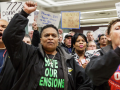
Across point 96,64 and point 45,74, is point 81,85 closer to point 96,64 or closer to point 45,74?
point 45,74

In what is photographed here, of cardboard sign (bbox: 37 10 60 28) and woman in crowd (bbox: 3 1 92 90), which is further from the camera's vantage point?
cardboard sign (bbox: 37 10 60 28)

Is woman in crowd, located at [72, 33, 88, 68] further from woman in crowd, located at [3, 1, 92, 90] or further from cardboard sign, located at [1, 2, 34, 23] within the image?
cardboard sign, located at [1, 2, 34, 23]

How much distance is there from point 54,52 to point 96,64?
81 cm

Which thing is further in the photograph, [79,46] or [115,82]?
A: [79,46]

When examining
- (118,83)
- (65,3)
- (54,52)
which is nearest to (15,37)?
(54,52)

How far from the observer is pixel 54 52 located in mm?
1554

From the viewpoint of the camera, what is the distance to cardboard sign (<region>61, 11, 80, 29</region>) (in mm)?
3510

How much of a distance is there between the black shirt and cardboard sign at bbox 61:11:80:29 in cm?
227

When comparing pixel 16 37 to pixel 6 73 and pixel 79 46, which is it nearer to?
pixel 6 73

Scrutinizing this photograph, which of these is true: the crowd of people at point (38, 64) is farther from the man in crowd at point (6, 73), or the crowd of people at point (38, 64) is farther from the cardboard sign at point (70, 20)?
the cardboard sign at point (70, 20)

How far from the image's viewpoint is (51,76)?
127cm

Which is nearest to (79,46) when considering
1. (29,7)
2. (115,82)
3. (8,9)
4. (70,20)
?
(29,7)

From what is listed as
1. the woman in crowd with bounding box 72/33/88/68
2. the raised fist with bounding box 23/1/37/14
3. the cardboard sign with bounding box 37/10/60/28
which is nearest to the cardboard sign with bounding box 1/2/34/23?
the cardboard sign with bounding box 37/10/60/28

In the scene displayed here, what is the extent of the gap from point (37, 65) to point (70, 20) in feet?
7.92
